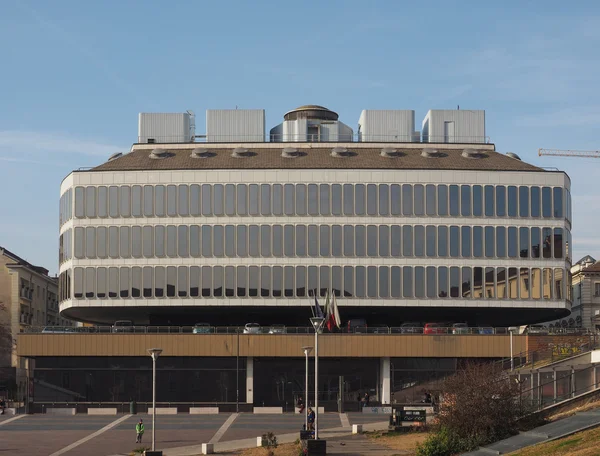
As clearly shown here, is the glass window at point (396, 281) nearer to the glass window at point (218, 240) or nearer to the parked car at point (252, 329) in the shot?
the parked car at point (252, 329)

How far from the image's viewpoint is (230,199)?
95625mm

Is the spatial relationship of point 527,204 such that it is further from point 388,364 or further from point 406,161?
point 388,364

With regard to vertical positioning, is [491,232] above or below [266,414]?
above

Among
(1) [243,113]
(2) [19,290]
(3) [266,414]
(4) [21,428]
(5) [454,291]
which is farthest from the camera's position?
(2) [19,290]

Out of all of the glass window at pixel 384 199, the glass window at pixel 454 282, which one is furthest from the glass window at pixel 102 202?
the glass window at pixel 454 282

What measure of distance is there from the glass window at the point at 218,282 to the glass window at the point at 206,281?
1.40 feet

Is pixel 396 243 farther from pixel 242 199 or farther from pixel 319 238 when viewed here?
pixel 242 199

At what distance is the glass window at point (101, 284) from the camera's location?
95.6 metres

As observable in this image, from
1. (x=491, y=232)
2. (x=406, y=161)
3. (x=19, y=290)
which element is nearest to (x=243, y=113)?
(x=406, y=161)

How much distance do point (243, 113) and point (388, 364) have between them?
99.3ft

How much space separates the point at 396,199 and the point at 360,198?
10.2 feet

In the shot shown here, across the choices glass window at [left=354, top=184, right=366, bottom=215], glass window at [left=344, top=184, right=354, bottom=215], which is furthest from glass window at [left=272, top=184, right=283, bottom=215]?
glass window at [left=354, top=184, right=366, bottom=215]

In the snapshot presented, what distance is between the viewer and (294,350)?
295 ft

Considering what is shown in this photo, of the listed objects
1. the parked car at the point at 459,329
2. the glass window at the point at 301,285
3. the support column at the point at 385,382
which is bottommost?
the support column at the point at 385,382
